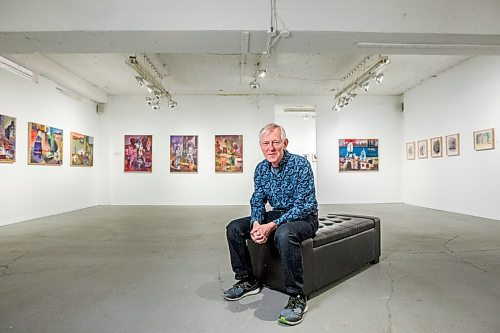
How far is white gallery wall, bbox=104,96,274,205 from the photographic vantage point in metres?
9.70

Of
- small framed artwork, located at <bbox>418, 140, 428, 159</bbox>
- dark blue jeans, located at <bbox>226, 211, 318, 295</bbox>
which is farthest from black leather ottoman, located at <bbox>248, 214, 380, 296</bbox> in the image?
small framed artwork, located at <bbox>418, 140, 428, 159</bbox>

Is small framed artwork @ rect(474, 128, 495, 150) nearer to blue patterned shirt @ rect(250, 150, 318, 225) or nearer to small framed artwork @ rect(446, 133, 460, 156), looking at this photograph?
small framed artwork @ rect(446, 133, 460, 156)

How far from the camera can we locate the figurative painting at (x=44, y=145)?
6602 mm

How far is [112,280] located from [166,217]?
164 inches

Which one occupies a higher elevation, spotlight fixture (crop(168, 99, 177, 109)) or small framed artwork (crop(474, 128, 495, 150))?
spotlight fixture (crop(168, 99, 177, 109))

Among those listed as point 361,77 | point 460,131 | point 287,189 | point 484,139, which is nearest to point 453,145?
point 460,131

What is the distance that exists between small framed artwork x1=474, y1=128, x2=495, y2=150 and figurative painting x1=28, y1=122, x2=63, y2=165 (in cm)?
979

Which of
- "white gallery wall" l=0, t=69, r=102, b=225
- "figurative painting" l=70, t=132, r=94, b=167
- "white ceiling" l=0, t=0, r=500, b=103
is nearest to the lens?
"white ceiling" l=0, t=0, r=500, b=103

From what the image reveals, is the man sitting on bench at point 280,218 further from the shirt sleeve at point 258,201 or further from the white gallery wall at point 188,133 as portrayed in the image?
the white gallery wall at point 188,133

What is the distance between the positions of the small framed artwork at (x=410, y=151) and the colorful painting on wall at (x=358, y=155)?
0.91 metres

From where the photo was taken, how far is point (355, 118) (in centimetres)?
990

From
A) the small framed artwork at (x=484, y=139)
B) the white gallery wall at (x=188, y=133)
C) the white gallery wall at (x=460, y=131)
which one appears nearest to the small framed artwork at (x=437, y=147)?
the white gallery wall at (x=460, y=131)

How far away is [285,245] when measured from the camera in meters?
1.98

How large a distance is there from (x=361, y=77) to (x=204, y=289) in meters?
6.49
